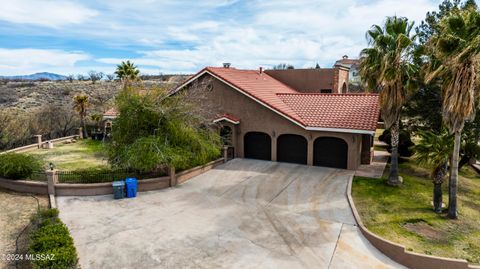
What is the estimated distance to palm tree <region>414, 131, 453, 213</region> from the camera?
48.4ft

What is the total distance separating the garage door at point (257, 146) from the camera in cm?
2464

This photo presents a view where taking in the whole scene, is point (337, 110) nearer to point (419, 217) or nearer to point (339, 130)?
point (339, 130)

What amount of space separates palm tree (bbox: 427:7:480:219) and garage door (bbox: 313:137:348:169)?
339 inches

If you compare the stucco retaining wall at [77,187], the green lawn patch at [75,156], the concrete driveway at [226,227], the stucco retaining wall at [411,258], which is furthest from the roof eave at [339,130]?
the green lawn patch at [75,156]

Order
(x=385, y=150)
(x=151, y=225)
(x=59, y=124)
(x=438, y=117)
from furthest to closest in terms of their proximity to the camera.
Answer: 1. (x=59, y=124)
2. (x=385, y=150)
3. (x=438, y=117)
4. (x=151, y=225)

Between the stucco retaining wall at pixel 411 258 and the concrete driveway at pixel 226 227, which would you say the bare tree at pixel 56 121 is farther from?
the stucco retaining wall at pixel 411 258

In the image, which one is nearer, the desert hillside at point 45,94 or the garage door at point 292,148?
the garage door at point 292,148

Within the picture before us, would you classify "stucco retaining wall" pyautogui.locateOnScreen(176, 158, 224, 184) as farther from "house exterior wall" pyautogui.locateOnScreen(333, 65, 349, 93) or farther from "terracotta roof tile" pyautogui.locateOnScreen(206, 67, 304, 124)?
"house exterior wall" pyautogui.locateOnScreen(333, 65, 349, 93)

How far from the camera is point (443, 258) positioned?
10.8 meters

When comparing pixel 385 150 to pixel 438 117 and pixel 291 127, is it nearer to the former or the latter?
pixel 438 117

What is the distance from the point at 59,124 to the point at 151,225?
29093mm

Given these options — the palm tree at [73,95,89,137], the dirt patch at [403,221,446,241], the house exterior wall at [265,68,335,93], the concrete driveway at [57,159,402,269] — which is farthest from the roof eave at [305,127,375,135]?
the palm tree at [73,95,89,137]

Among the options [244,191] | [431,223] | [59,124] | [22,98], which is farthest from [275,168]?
[22,98]

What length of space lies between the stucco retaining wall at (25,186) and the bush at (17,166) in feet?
1.07
